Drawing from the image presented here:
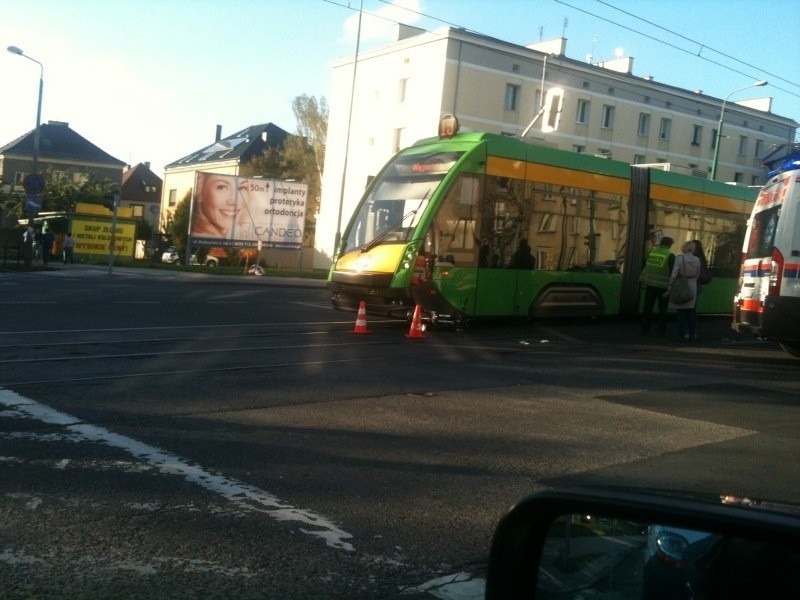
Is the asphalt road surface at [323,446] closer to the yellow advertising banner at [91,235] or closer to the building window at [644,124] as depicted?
the yellow advertising banner at [91,235]

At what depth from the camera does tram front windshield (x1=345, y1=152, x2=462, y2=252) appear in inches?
616

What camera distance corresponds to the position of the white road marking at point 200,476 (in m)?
5.22

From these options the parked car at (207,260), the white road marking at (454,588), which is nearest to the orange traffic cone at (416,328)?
the white road marking at (454,588)

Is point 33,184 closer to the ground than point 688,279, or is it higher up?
higher up

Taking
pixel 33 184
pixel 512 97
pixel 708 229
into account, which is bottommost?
pixel 33 184

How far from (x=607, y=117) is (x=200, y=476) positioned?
57115 millimetres

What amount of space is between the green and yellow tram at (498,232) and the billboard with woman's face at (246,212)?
26189 millimetres

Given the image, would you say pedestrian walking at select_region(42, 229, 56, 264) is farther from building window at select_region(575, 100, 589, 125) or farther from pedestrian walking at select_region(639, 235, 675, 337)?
building window at select_region(575, 100, 589, 125)

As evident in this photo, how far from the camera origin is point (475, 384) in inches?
413

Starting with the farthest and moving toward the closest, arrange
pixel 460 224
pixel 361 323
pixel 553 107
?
pixel 553 107
pixel 460 224
pixel 361 323

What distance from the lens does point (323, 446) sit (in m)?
7.15

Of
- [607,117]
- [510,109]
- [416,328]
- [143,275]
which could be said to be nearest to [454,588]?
[416,328]

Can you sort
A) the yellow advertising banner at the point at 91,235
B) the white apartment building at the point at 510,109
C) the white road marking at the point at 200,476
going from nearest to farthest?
the white road marking at the point at 200,476 → the yellow advertising banner at the point at 91,235 → the white apartment building at the point at 510,109

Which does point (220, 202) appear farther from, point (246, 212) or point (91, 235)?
point (91, 235)
